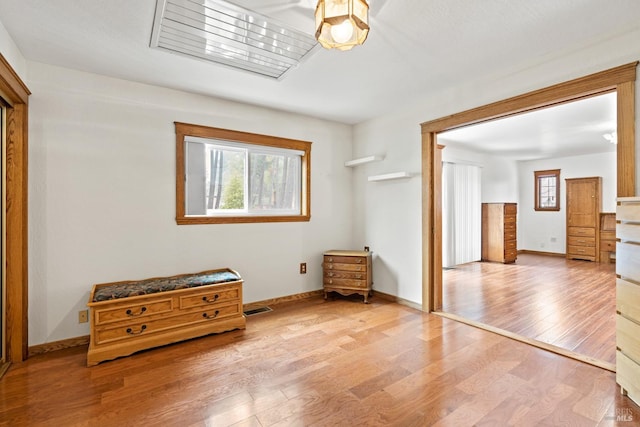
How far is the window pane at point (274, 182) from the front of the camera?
3.72 m

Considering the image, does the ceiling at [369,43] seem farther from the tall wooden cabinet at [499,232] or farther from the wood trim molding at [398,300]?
the tall wooden cabinet at [499,232]

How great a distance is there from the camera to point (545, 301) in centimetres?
378

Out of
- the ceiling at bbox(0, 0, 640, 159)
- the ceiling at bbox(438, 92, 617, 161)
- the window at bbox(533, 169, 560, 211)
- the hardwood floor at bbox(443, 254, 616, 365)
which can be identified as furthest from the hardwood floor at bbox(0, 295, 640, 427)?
the window at bbox(533, 169, 560, 211)

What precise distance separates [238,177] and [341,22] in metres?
2.48

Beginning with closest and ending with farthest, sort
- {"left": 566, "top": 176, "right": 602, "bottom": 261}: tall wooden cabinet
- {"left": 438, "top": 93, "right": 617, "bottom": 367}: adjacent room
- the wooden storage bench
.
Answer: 1. the wooden storage bench
2. {"left": 438, "top": 93, "right": 617, "bottom": 367}: adjacent room
3. {"left": 566, "top": 176, "right": 602, "bottom": 261}: tall wooden cabinet

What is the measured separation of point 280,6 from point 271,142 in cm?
196

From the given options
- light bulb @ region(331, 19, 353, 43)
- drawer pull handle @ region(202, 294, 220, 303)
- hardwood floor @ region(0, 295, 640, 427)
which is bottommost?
hardwood floor @ region(0, 295, 640, 427)

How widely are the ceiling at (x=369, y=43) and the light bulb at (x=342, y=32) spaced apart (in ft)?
1.75

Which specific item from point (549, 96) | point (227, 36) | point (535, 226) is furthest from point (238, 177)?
point (535, 226)

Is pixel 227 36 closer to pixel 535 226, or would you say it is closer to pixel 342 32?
pixel 342 32

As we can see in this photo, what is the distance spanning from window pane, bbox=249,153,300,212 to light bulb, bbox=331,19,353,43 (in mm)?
2396

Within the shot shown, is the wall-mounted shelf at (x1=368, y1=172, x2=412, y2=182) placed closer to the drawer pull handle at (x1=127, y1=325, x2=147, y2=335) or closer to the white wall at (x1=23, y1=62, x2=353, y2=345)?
the white wall at (x1=23, y1=62, x2=353, y2=345)

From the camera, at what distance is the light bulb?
1.42 meters

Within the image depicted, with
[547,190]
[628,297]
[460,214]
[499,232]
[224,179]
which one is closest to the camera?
[628,297]
